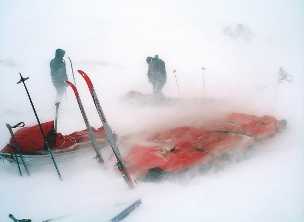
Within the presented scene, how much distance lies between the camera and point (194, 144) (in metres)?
9.88

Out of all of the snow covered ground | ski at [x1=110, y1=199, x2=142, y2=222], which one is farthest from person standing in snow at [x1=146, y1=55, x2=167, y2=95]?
ski at [x1=110, y1=199, x2=142, y2=222]

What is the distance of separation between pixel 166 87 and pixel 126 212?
945 cm

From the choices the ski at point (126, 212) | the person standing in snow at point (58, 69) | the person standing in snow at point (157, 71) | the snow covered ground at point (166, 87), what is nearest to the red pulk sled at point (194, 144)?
the snow covered ground at point (166, 87)

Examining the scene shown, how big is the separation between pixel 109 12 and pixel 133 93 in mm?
11876

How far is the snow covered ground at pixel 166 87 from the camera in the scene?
8281 millimetres

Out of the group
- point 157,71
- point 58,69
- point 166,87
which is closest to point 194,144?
point 157,71

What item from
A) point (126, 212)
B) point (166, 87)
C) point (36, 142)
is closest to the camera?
point (126, 212)

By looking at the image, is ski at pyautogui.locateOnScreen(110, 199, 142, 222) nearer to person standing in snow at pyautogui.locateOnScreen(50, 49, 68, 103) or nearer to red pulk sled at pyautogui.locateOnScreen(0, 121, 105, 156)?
red pulk sled at pyautogui.locateOnScreen(0, 121, 105, 156)

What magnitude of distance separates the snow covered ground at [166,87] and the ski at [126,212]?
156 mm

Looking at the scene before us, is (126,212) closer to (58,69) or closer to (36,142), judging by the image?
(36,142)

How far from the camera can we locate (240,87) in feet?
51.9

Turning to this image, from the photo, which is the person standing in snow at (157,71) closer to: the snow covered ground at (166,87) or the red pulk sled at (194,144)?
the snow covered ground at (166,87)

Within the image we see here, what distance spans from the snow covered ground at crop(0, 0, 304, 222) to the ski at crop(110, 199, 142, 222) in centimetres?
16

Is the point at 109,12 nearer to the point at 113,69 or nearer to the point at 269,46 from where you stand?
the point at 113,69
